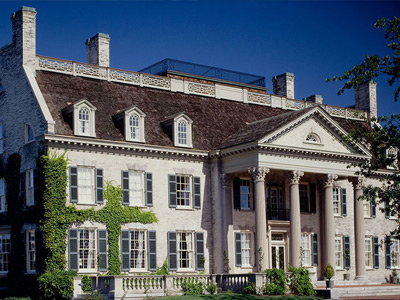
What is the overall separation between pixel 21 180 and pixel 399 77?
2179 centimetres

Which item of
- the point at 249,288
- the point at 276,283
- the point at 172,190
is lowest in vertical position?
the point at 249,288

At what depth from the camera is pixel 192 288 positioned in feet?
129

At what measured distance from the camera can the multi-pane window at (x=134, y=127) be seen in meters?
42.5

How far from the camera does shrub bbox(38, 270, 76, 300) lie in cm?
3722

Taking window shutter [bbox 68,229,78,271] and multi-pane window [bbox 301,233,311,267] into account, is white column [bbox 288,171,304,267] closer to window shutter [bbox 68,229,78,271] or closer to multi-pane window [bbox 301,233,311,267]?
multi-pane window [bbox 301,233,311,267]

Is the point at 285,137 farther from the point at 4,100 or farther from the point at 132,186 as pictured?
the point at 4,100

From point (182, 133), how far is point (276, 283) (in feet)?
35.9

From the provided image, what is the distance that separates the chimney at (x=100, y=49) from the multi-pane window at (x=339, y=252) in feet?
66.6

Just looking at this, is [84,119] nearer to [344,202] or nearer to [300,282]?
[300,282]

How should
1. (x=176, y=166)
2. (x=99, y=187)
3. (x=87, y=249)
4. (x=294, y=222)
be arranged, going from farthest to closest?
(x=294, y=222) → (x=176, y=166) → (x=99, y=187) → (x=87, y=249)

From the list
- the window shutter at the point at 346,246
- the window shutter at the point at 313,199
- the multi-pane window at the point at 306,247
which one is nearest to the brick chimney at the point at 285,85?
the window shutter at the point at 313,199

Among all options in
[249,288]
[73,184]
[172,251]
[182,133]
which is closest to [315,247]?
[249,288]

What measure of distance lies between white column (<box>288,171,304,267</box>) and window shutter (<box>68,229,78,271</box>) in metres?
13.4

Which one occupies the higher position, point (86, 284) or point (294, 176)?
point (294, 176)
